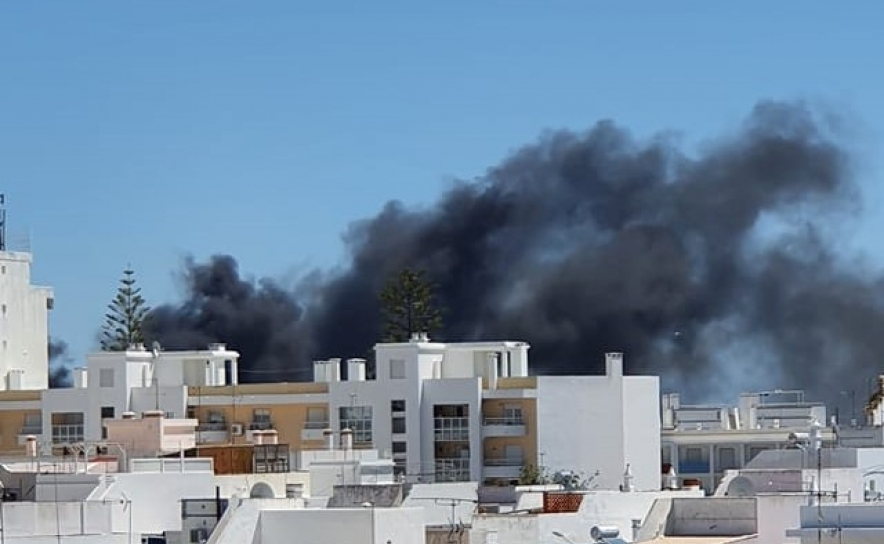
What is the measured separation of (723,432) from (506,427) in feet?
31.0

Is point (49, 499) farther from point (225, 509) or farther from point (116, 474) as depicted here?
point (225, 509)

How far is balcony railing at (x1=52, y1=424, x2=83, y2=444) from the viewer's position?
3088 inches

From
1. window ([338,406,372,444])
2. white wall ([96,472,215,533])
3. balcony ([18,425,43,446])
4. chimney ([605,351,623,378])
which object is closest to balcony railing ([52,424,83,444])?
balcony ([18,425,43,446])

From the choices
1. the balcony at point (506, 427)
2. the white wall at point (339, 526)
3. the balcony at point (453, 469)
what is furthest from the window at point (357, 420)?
the white wall at point (339, 526)

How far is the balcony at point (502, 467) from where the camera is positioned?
7569 cm

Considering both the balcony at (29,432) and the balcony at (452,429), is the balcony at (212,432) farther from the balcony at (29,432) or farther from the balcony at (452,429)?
the balcony at (452,429)

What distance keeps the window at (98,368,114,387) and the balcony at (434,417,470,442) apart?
8.23 metres

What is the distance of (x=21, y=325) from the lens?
8375 centimetres

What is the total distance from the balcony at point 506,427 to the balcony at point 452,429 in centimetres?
46

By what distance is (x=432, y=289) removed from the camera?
100 meters

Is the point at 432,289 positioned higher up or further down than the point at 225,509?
higher up

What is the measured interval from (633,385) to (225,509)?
97.6 feet

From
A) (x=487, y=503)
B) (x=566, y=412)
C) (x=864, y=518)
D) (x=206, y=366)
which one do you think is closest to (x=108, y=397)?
(x=206, y=366)

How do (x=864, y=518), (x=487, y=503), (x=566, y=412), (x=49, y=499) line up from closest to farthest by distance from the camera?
(x=864, y=518)
(x=49, y=499)
(x=487, y=503)
(x=566, y=412)
